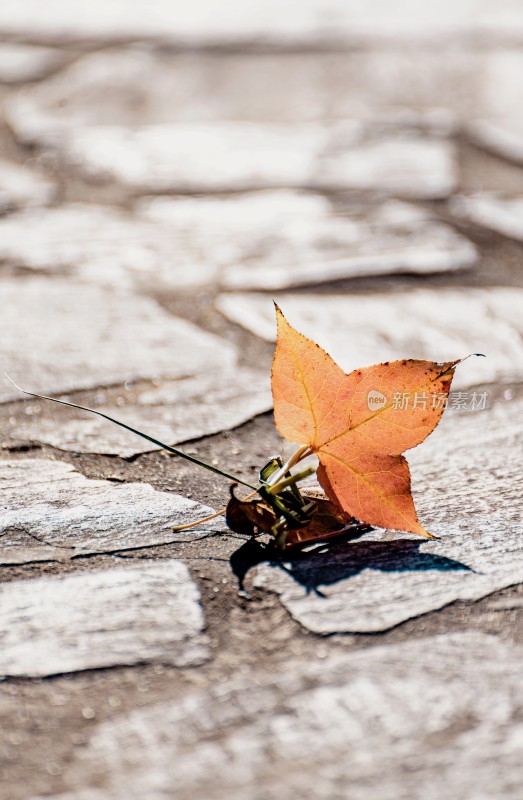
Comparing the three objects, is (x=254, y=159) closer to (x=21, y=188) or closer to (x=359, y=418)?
(x=21, y=188)

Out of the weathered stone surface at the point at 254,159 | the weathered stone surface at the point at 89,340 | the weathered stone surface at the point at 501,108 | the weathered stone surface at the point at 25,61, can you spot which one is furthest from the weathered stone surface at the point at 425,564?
the weathered stone surface at the point at 25,61

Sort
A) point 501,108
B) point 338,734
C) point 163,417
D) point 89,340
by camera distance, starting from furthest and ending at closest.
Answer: point 501,108 < point 89,340 < point 163,417 < point 338,734

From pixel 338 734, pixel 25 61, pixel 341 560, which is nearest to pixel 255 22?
pixel 25 61

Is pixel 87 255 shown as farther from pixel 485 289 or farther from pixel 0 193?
pixel 485 289

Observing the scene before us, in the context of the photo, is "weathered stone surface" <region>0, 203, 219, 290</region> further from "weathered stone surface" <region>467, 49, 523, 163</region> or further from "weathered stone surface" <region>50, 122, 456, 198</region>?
"weathered stone surface" <region>467, 49, 523, 163</region>

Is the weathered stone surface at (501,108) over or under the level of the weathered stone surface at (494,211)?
over

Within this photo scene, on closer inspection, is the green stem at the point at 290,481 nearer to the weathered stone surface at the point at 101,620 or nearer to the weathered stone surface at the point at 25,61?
the weathered stone surface at the point at 101,620
